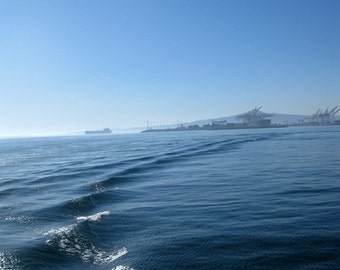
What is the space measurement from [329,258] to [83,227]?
1046cm

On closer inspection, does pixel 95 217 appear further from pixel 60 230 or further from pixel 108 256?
pixel 108 256

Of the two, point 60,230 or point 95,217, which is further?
point 95,217

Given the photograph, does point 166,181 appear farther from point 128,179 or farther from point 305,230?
point 305,230

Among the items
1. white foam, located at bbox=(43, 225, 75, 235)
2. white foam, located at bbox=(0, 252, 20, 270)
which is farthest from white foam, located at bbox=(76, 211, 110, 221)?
white foam, located at bbox=(0, 252, 20, 270)

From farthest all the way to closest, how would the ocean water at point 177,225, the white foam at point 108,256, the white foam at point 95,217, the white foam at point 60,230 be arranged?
the white foam at point 95,217
the white foam at point 60,230
the white foam at point 108,256
the ocean water at point 177,225

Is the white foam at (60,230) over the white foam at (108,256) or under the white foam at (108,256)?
over

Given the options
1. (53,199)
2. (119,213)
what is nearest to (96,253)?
(119,213)

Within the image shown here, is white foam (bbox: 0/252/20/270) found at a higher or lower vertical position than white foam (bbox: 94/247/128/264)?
higher

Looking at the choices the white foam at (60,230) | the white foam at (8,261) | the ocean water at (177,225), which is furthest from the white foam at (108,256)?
the white foam at (60,230)

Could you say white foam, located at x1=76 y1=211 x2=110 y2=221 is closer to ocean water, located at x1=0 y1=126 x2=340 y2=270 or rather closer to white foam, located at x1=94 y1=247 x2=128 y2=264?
ocean water, located at x1=0 y1=126 x2=340 y2=270

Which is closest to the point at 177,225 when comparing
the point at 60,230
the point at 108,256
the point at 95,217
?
the point at 108,256

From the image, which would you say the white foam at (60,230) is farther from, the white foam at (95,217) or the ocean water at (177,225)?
the white foam at (95,217)

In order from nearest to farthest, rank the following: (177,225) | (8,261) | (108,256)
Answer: (8,261)
(108,256)
(177,225)

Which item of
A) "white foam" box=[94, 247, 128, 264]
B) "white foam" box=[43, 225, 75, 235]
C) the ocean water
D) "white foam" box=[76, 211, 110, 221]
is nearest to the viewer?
the ocean water
